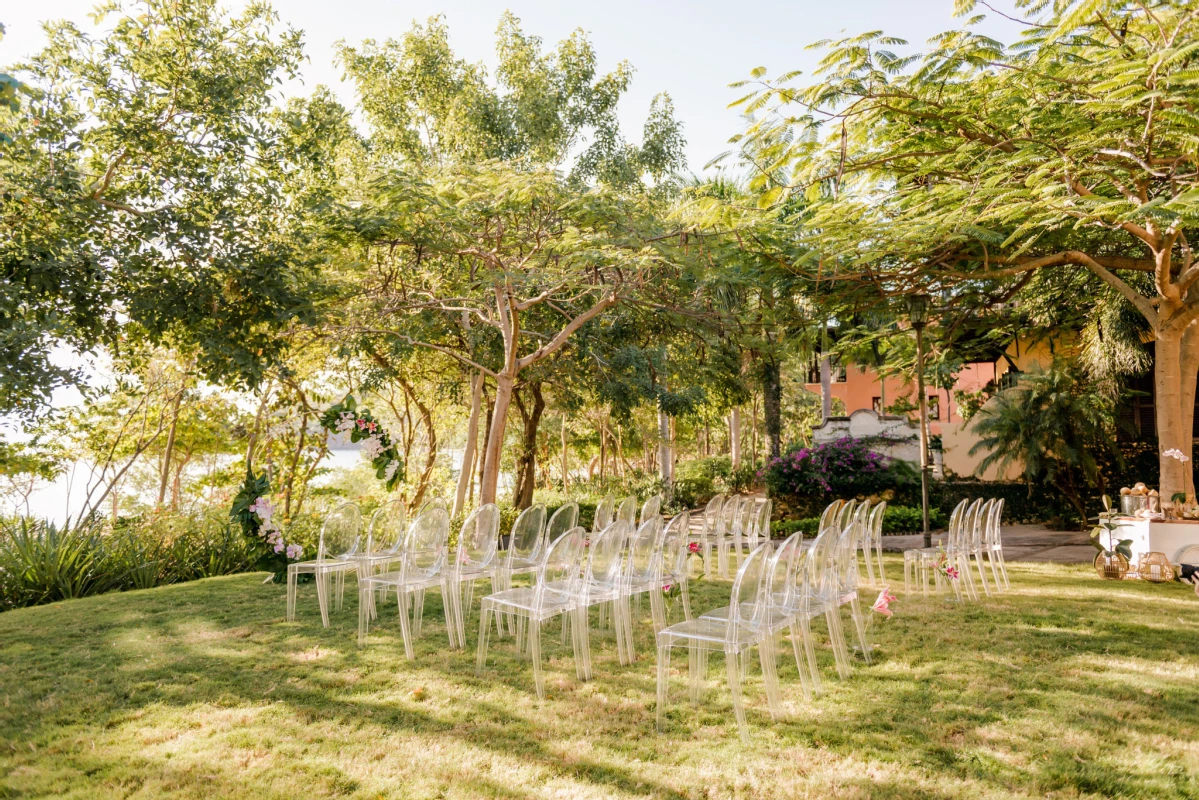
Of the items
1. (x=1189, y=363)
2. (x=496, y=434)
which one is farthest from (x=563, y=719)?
(x=1189, y=363)

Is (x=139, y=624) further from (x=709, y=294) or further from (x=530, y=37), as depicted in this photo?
(x=530, y=37)

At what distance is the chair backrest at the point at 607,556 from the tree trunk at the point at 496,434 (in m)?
4.94

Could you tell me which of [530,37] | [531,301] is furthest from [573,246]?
[530,37]

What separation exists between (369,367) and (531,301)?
15.3 ft

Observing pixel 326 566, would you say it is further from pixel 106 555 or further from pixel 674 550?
pixel 106 555

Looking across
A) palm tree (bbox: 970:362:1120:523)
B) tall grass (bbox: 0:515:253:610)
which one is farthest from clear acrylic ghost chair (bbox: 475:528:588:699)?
palm tree (bbox: 970:362:1120:523)

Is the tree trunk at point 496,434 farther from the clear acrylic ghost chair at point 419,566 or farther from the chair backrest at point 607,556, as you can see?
the chair backrest at point 607,556

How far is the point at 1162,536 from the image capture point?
329 inches

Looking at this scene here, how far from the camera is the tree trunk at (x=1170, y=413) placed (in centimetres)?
872

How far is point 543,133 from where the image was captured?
16.4m

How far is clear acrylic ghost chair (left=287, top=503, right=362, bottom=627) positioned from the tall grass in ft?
9.20

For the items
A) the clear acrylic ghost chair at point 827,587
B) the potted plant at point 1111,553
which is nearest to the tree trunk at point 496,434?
the clear acrylic ghost chair at point 827,587

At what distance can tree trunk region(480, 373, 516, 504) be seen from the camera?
385 inches

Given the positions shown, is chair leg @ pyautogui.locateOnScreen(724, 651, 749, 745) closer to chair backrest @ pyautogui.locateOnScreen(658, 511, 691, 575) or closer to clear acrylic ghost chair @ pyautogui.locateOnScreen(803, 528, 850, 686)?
clear acrylic ghost chair @ pyautogui.locateOnScreen(803, 528, 850, 686)
